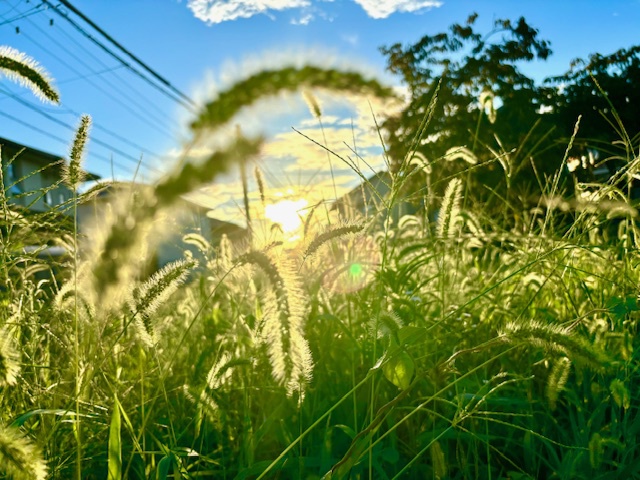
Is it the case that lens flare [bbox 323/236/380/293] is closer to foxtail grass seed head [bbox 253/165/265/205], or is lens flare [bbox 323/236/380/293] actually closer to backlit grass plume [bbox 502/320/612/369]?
foxtail grass seed head [bbox 253/165/265/205]

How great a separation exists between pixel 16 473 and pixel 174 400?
1.46 metres

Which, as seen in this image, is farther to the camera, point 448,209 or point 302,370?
point 448,209

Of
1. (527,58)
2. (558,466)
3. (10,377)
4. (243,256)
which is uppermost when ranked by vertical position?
(527,58)

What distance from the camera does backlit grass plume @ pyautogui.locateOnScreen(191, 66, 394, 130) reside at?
64 cm

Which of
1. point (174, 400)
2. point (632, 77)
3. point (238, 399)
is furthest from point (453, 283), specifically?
point (632, 77)

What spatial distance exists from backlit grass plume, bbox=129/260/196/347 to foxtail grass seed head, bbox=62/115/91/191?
25cm

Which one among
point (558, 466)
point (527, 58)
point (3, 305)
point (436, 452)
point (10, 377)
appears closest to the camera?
point (10, 377)

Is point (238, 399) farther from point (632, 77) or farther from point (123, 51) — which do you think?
point (632, 77)

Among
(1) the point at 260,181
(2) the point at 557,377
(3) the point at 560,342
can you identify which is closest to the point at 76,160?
(3) the point at 560,342

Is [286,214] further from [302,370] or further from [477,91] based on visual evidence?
[477,91]

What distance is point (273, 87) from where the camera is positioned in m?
0.74

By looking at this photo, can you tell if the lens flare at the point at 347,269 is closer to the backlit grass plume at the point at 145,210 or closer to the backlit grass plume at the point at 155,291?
the backlit grass plume at the point at 155,291

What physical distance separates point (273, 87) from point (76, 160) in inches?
25.7

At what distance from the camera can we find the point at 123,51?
7.71m
